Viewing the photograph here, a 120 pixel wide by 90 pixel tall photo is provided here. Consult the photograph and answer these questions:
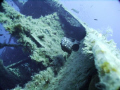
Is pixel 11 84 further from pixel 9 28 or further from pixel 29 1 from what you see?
pixel 29 1

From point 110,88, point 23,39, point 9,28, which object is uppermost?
point 9,28

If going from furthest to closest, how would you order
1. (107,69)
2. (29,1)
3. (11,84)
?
(29,1) → (11,84) → (107,69)

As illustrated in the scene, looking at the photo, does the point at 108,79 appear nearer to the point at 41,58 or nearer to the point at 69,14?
the point at 41,58

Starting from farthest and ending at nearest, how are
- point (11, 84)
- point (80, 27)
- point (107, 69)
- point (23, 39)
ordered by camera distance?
1. point (80, 27)
2. point (11, 84)
3. point (23, 39)
4. point (107, 69)

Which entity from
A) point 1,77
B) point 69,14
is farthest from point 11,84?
point 69,14

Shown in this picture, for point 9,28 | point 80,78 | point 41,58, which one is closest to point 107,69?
point 80,78

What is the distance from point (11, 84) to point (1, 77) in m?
0.65

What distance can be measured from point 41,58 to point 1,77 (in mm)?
2312

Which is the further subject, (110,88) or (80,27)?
(80,27)

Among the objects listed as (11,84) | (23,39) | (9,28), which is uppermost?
(9,28)

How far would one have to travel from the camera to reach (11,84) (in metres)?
5.51

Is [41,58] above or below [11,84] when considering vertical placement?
above

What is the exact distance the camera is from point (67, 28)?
28.1 feet

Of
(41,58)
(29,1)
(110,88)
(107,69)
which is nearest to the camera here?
(110,88)
